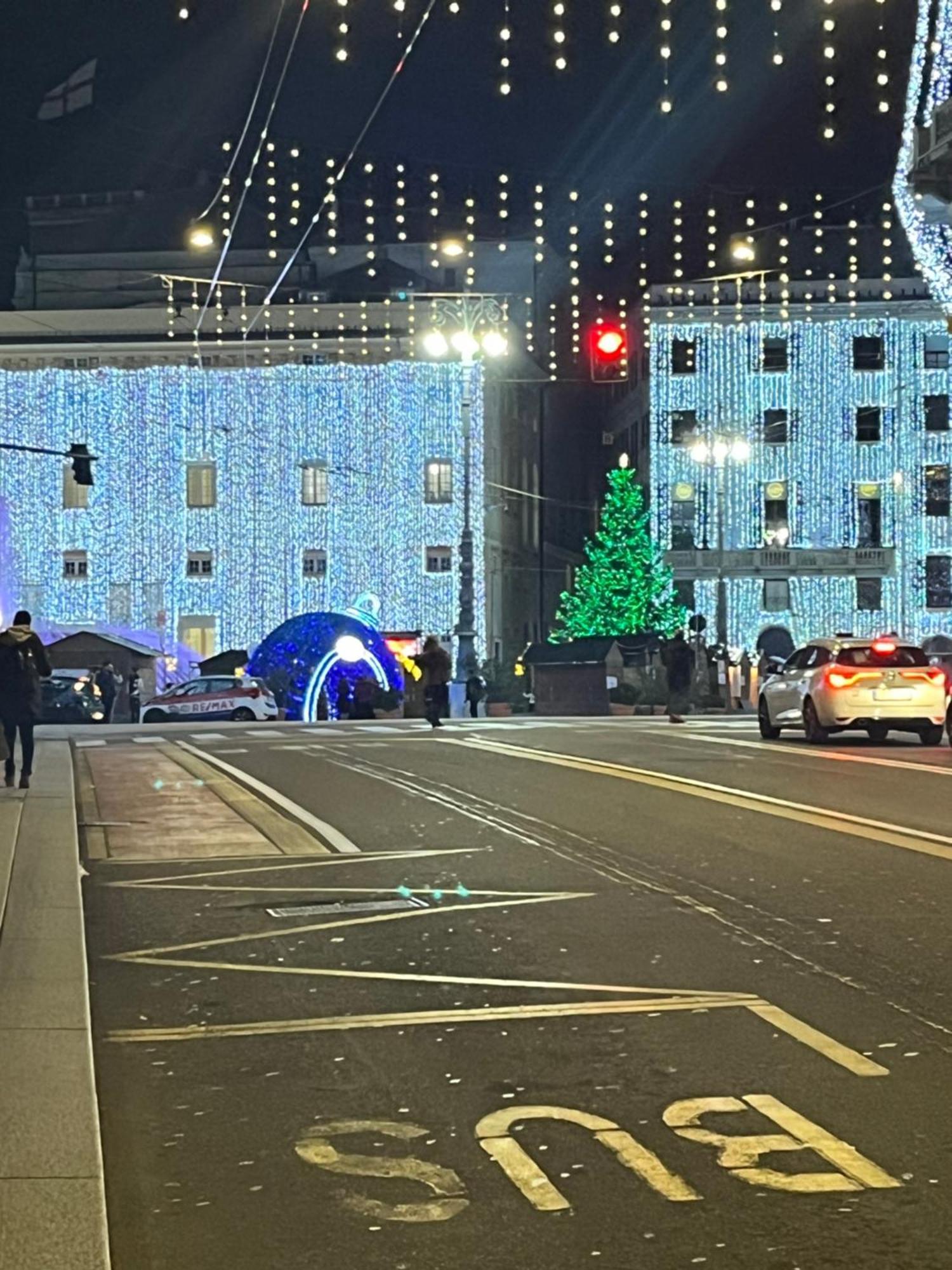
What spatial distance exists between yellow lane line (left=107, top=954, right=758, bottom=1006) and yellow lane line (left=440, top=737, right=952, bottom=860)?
4560 millimetres

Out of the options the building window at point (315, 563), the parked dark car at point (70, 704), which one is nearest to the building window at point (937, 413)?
the building window at point (315, 563)

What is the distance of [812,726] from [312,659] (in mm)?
26019

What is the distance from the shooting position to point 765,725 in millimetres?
27469

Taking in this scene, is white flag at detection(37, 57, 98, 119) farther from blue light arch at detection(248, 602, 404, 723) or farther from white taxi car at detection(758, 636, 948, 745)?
white taxi car at detection(758, 636, 948, 745)

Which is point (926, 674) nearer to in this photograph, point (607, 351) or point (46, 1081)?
point (607, 351)

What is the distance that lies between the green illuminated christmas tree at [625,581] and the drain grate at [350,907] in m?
59.9

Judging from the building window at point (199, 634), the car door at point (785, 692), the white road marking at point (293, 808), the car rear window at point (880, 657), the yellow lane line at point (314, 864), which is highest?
the building window at point (199, 634)

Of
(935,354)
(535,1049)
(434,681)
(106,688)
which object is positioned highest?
(935,354)

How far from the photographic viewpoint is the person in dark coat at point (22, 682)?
18.1 meters

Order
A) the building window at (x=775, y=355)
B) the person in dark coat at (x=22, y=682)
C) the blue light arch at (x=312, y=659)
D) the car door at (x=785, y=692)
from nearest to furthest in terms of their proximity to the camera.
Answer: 1. the person in dark coat at (x=22, y=682)
2. the car door at (x=785, y=692)
3. the blue light arch at (x=312, y=659)
4. the building window at (x=775, y=355)

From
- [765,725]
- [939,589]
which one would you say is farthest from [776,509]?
[765,725]

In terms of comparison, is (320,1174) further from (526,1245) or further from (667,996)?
(667,996)

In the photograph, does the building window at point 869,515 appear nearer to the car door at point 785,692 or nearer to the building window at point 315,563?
the building window at point 315,563

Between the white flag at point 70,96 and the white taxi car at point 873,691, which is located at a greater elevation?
the white flag at point 70,96
